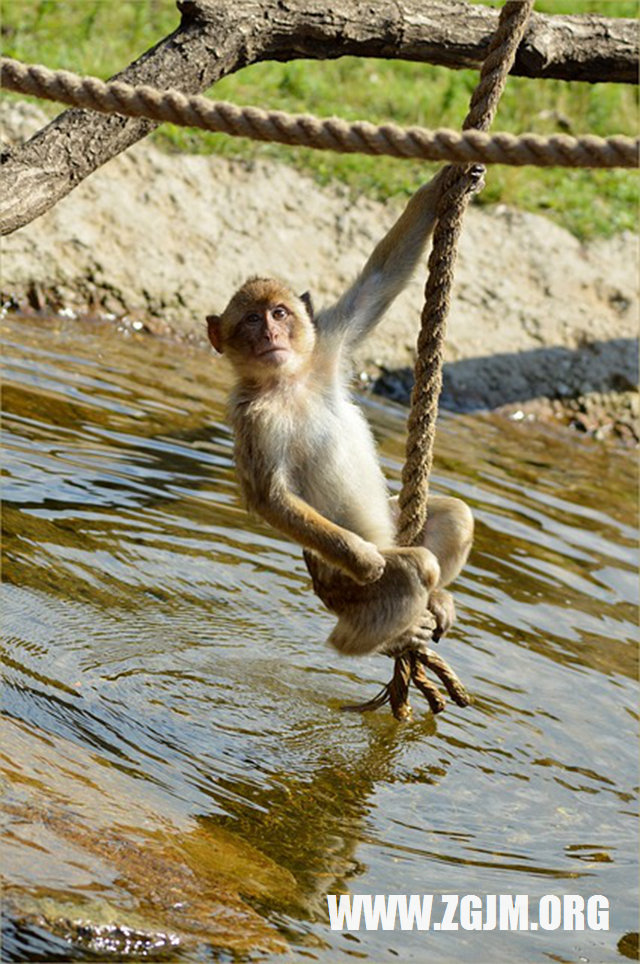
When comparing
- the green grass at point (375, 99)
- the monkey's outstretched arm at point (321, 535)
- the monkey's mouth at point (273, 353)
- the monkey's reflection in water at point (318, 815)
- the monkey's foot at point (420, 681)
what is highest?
the green grass at point (375, 99)

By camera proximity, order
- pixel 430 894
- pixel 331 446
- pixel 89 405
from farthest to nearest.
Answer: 1. pixel 89 405
2. pixel 331 446
3. pixel 430 894

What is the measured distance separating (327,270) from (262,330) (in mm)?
6004

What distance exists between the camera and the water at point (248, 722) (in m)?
4.29

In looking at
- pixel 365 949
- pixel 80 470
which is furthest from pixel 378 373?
pixel 365 949

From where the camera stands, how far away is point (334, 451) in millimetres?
5652

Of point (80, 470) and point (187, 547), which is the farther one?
point (80, 470)

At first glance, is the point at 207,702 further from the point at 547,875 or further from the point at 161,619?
Result: the point at 547,875

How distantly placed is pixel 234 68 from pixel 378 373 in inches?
174

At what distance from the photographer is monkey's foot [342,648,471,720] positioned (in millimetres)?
5406

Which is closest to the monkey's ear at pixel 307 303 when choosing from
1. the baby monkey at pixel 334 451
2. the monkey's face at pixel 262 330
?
the baby monkey at pixel 334 451

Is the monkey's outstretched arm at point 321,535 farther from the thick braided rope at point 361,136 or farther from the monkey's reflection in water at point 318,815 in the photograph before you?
the thick braided rope at point 361,136

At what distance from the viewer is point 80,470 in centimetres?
790

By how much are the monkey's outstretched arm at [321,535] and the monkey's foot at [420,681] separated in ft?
1.50

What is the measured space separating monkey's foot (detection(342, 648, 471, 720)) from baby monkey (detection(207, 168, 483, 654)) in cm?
13
